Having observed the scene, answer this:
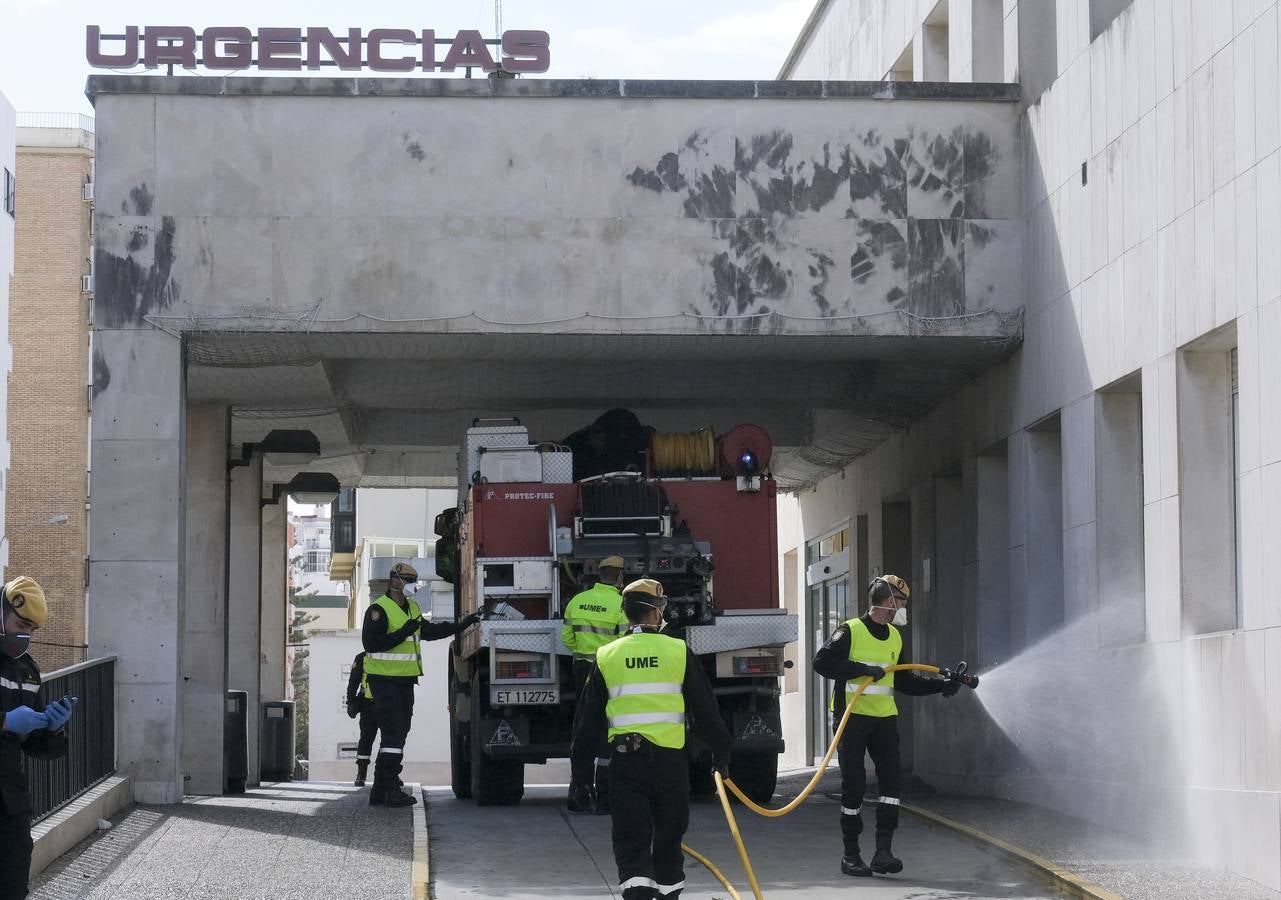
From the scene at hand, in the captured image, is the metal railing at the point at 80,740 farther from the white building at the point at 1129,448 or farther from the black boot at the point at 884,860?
the white building at the point at 1129,448

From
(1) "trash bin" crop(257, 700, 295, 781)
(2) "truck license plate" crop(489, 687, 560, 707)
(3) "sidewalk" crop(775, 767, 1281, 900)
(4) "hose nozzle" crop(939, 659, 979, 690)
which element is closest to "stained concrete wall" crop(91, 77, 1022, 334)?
(2) "truck license plate" crop(489, 687, 560, 707)

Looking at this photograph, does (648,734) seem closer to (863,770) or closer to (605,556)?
(863,770)

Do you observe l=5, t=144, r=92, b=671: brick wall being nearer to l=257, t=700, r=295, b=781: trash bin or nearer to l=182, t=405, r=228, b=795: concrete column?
l=257, t=700, r=295, b=781: trash bin

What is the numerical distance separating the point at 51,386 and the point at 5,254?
5.91 metres

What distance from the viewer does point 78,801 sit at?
13961 millimetres

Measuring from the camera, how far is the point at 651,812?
30.4 feet

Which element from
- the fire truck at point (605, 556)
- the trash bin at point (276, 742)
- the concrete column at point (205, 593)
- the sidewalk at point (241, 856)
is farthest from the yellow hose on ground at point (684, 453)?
the trash bin at point (276, 742)

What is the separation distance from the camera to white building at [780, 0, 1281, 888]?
40.1 ft

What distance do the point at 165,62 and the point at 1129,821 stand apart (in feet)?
36.2

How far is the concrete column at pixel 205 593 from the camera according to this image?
2173 centimetres

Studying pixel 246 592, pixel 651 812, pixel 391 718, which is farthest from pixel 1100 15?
pixel 246 592

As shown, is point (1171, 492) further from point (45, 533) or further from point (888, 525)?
point (45, 533)

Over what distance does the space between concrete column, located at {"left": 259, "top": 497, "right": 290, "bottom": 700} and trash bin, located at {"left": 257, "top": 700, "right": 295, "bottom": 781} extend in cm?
244

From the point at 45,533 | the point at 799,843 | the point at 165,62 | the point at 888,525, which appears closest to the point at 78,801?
the point at 799,843
